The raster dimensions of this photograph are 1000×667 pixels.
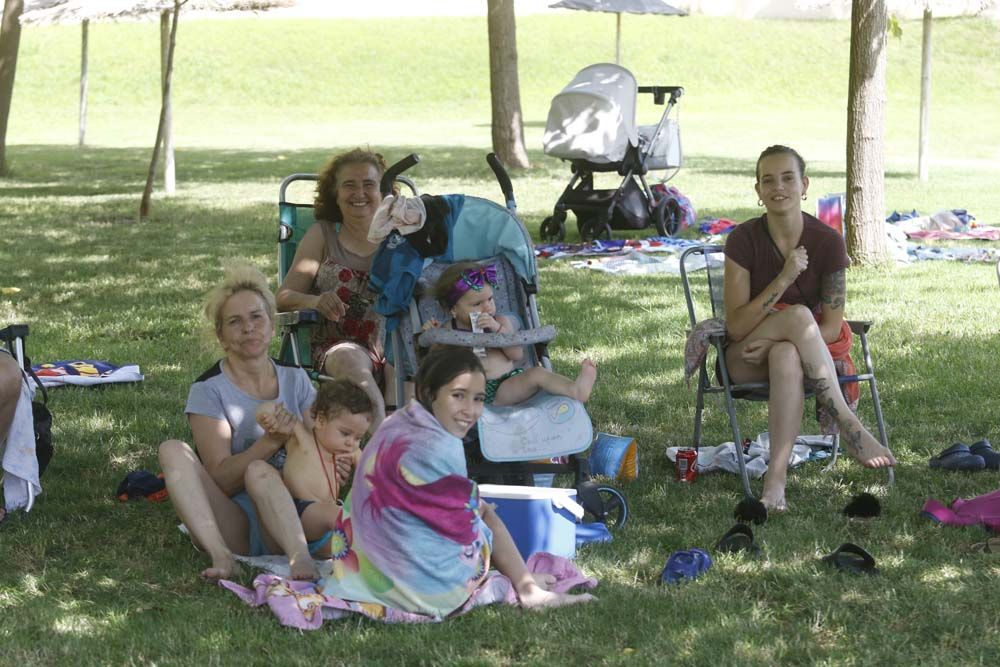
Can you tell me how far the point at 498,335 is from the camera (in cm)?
483

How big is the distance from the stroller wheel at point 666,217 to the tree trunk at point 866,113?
250 cm

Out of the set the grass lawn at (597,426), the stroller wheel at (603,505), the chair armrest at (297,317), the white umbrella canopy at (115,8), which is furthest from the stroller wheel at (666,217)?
the stroller wheel at (603,505)

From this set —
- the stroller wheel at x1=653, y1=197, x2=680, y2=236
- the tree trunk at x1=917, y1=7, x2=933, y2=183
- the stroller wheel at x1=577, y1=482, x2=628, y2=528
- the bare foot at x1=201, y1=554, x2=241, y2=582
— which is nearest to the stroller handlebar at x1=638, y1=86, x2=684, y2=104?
the stroller wheel at x1=653, y1=197, x2=680, y2=236

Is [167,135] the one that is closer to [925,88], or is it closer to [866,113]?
[866,113]

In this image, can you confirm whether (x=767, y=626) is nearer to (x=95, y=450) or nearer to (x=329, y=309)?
(x=329, y=309)

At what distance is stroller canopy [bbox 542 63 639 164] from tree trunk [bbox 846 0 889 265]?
254cm

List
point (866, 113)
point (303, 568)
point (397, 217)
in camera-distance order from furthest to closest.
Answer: point (866, 113), point (397, 217), point (303, 568)

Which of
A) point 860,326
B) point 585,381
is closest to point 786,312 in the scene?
point 860,326

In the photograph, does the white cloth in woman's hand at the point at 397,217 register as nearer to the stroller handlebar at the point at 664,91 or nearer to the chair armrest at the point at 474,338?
the chair armrest at the point at 474,338

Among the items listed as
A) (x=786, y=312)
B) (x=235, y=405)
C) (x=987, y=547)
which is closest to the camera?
(x=987, y=547)

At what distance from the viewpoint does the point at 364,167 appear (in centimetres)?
563

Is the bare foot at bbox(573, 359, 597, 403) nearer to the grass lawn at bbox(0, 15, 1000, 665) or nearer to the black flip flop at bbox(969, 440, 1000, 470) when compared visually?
the grass lawn at bbox(0, 15, 1000, 665)

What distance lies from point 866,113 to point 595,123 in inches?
113

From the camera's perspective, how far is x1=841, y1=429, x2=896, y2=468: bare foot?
4914 mm
